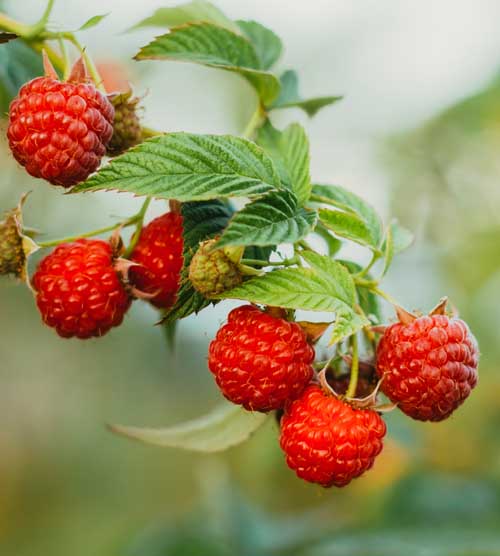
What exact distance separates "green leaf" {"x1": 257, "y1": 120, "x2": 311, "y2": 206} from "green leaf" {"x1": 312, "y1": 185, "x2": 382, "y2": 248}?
9 cm

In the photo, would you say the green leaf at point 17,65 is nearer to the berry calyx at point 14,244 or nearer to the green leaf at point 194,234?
the berry calyx at point 14,244

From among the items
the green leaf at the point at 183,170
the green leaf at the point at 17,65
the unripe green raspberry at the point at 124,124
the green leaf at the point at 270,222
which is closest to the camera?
the green leaf at the point at 270,222

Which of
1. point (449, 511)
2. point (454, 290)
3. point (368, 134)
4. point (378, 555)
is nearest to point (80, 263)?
point (378, 555)

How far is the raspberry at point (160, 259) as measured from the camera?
168cm

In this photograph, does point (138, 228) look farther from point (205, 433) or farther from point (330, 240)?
point (205, 433)

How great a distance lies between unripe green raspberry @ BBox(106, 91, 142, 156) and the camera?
1.63m

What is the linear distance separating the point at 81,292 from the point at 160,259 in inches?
6.9

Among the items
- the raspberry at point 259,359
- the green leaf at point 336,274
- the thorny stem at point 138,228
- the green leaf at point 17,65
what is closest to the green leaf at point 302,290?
the green leaf at point 336,274

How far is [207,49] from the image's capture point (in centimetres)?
180

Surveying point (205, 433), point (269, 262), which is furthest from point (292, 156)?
point (205, 433)

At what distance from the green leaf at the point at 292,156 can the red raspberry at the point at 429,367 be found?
340mm

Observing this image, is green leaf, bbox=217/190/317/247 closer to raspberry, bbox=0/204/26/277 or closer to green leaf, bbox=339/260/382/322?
green leaf, bbox=339/260/382/322

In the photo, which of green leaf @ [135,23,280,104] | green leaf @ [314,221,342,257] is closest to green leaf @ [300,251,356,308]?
green leaf @ [314,221,342,257]

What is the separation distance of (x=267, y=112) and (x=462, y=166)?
263 centimetres
